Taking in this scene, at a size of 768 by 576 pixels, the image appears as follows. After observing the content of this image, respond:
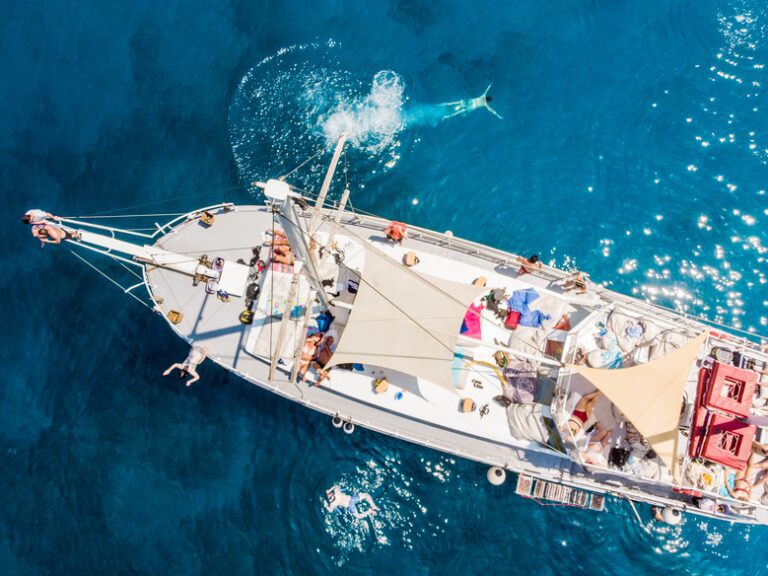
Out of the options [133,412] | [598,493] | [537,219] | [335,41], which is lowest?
[133,412]

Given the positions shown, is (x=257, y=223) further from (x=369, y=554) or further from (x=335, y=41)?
(x=369, y=554)

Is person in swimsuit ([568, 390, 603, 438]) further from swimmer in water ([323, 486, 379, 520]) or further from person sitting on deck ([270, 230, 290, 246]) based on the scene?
person sitting on deck ([270, 230, 290, 246])

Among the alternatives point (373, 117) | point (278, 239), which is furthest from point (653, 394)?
point (373, 117)

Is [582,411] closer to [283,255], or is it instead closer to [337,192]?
[283,255]

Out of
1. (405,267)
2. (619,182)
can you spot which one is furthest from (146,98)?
(619,182)

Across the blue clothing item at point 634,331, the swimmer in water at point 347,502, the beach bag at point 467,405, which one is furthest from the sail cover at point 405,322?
the swimmer in water at point 347,502
